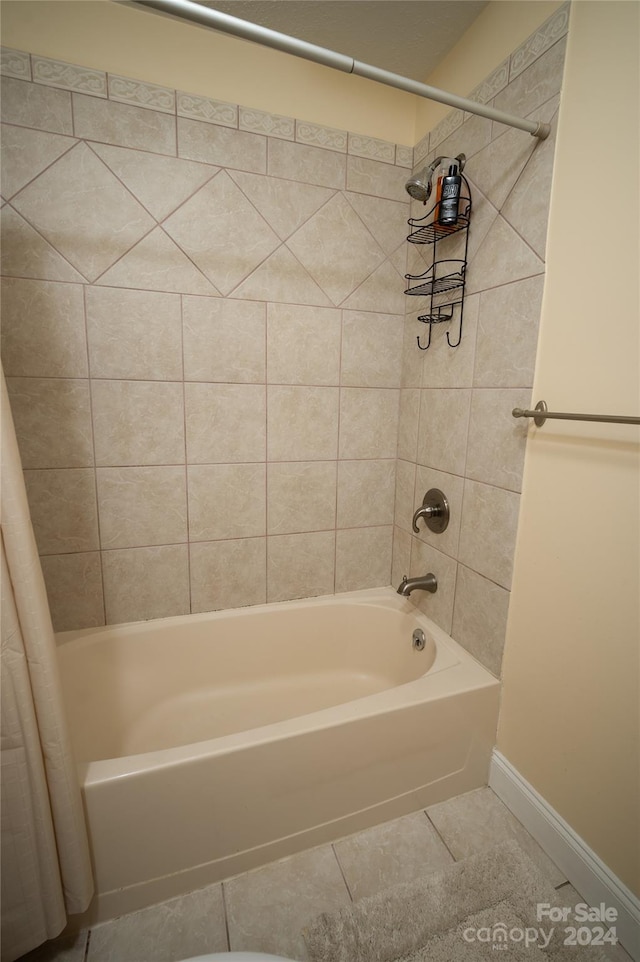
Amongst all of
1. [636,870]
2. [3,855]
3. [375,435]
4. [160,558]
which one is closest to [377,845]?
[636,870]

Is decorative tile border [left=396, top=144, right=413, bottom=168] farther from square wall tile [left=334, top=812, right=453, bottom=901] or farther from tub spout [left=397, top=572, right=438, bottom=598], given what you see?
square wall tile [left=334, top=812, right=453, bottom=901]

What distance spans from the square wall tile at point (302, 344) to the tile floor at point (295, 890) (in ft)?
4.93

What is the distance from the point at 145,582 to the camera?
1629 mm

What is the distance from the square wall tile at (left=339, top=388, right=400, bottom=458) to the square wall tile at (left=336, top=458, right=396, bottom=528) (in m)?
0.05

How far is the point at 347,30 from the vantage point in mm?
1354

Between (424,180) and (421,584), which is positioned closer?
(424,180)

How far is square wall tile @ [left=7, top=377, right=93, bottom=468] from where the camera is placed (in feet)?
4.56

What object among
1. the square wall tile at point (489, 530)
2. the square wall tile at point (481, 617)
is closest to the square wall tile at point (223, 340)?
the square wall tile at point (489, 530)

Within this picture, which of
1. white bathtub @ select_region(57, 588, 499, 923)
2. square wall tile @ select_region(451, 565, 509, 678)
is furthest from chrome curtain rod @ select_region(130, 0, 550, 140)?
white bathtub @ select_region(57, 588, 499, 923)

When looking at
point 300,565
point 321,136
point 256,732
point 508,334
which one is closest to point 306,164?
point 321,136

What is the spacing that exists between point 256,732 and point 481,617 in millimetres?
786

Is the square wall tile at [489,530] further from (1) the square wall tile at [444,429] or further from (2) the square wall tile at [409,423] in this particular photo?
(2) the square wall tile at [409,423]

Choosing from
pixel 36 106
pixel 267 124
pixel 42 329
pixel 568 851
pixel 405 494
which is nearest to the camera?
pixel 568 851

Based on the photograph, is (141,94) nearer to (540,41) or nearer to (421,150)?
(421,150)
